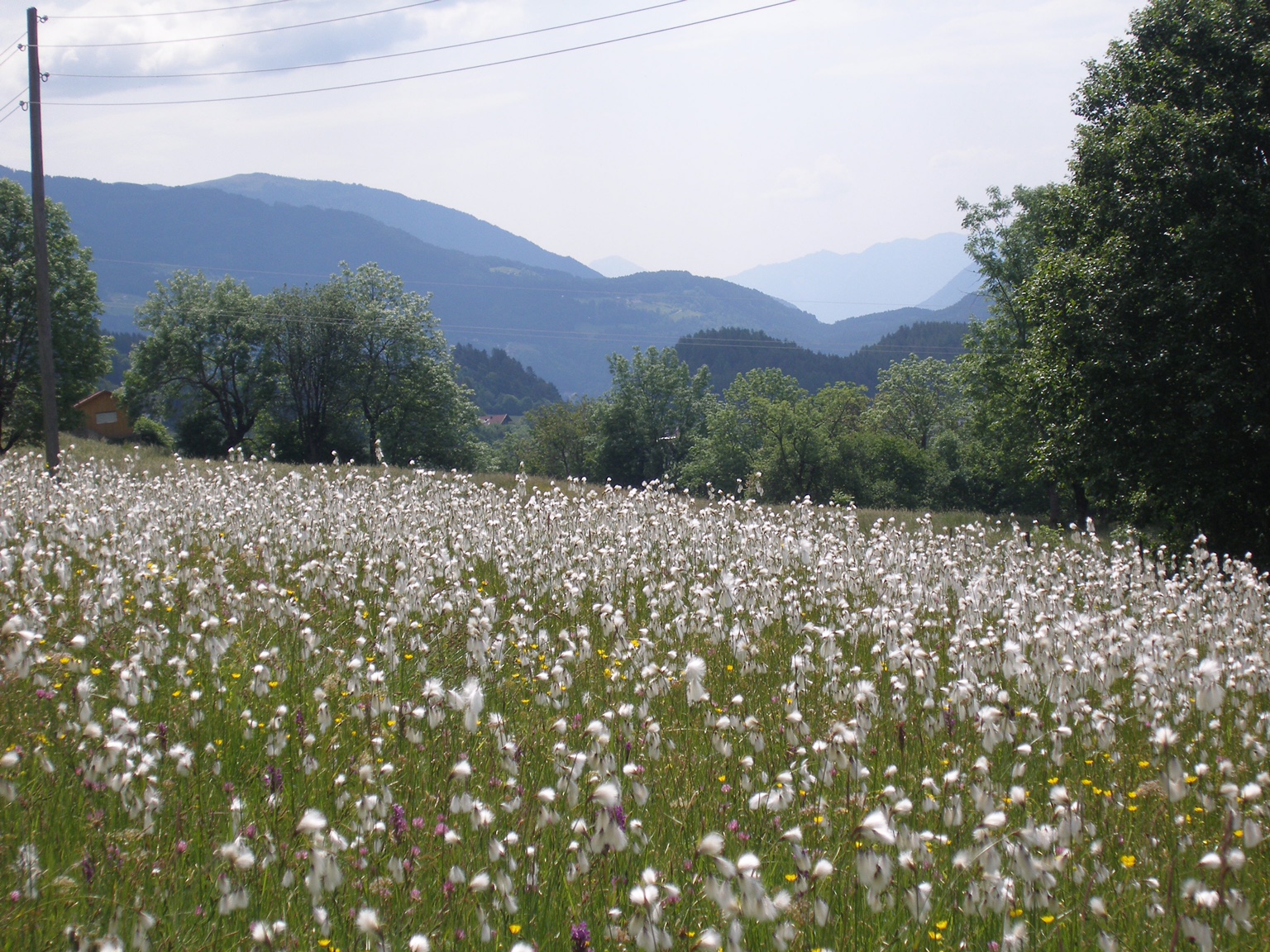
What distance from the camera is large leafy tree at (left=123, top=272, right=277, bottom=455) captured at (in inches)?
2778

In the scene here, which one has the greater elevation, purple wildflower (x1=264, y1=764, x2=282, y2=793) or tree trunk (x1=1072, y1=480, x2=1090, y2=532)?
purple wildflower (x1=264, y1=764, x2=282, y2=793)

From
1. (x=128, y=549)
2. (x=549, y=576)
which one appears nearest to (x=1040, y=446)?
(x=549, y=576)

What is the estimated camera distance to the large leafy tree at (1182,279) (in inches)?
730

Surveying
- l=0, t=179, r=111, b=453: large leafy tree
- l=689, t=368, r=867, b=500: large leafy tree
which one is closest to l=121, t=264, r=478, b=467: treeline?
l=0, t=179, r=111, b=453: large leafy tree

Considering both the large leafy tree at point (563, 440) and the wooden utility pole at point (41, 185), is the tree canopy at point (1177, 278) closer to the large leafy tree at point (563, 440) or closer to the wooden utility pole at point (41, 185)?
the wooden utility pole at point (41, 185)

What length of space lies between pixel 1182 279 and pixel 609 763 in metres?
21.1

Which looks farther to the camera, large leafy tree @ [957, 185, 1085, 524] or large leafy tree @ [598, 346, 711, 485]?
large leafy tree @ [598, 346, 711, 485]

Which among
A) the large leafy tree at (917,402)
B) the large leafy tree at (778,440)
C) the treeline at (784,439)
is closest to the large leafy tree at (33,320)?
the treeline at (784,439)

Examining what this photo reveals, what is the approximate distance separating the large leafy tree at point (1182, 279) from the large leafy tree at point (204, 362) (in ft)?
224

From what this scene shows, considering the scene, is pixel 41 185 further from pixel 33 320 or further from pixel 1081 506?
pixel 1081 506

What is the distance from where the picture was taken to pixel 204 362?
7269cm

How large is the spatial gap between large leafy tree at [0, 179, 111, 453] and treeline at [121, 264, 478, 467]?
2233 centimetres

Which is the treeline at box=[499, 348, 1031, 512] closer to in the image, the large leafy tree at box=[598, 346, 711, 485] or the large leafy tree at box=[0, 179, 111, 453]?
the large leafy tree at box=[598, 346, 711, 485]

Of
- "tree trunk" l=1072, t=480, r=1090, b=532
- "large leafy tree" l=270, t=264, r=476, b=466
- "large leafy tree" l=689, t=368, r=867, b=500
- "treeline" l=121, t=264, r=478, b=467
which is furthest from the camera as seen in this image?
"large leafy tree" l=270, t=264, r=476, b=466
